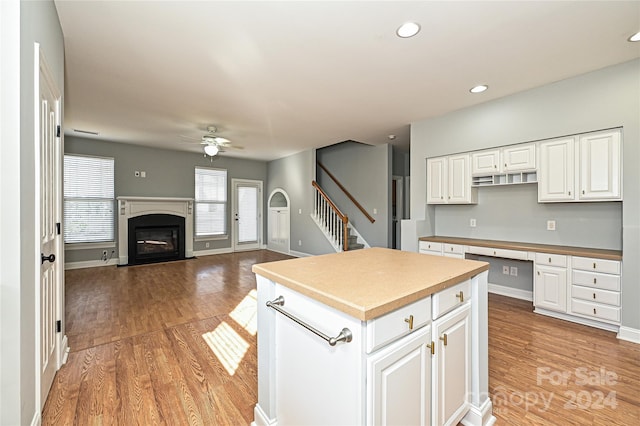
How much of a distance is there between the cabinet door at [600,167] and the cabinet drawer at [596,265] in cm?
64

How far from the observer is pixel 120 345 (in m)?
2.55

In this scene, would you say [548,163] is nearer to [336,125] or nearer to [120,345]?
[336,125]

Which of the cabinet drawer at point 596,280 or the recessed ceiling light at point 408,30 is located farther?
the cabinet drawer at point 596,280

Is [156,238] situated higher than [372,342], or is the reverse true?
[372,342]

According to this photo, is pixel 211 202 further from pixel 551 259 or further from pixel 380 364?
pixel 380 364

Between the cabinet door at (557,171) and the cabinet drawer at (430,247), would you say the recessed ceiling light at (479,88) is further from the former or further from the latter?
the cabinet drawer at (430,247)

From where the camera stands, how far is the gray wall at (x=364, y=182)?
6.10m

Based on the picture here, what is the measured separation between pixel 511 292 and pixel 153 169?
24.4ft

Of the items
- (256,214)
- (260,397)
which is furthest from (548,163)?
(256,214)

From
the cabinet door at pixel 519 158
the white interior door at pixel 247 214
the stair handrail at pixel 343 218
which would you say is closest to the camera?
the cabinet door at pixel 519 158

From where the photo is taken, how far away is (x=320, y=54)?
2.61m

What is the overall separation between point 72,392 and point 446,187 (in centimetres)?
453


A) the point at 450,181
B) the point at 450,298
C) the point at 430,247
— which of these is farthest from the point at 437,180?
the point at 450,298

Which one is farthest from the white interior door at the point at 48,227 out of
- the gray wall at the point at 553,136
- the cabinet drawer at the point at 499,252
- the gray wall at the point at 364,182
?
the gray wall at the point at 364,182
